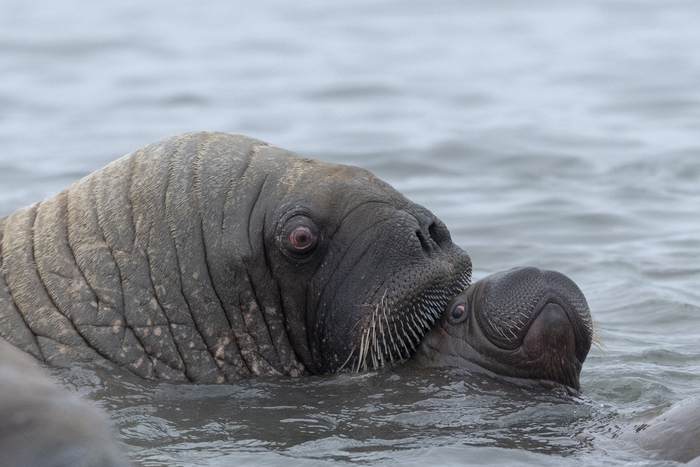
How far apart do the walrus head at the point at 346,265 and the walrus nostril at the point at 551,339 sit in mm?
711

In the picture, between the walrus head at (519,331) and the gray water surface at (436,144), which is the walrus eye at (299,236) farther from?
the walrus head at (519,331)

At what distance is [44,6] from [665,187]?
2468 centimetres

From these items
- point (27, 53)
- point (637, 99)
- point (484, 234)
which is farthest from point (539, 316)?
point (27, 53)

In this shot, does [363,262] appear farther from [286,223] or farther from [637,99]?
[637,99]

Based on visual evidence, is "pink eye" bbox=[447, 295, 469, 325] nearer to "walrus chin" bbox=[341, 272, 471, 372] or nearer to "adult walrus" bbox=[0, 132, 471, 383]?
"walrus chin" bbox=[341, 272, 471, 372]

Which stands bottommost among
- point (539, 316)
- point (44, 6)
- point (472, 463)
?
point (472, 463)

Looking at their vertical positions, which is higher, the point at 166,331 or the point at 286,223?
the point at 286,223

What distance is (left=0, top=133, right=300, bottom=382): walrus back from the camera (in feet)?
24.5

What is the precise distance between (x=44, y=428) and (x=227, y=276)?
4.11m

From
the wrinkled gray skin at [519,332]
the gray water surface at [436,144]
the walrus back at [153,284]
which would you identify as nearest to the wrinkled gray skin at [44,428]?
the gray water surface at [436,144]

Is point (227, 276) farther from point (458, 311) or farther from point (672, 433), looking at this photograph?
point (672, 433)

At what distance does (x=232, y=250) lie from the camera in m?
7.53

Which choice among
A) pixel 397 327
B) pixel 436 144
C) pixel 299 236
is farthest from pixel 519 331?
pixel 436 144

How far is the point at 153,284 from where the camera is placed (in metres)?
7.55
